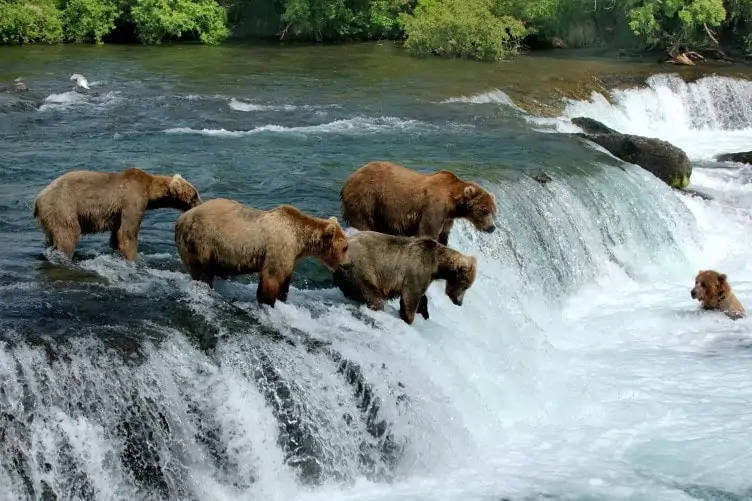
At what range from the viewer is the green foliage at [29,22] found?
30.4 m

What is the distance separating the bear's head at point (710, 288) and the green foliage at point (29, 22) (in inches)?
989

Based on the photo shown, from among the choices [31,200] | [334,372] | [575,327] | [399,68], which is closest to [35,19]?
[399,68]

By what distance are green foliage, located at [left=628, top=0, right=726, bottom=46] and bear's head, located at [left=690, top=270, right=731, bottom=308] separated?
57.1 ft

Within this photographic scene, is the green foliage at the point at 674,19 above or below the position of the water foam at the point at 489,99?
above

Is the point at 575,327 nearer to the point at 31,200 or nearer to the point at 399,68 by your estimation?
the point at 31,200

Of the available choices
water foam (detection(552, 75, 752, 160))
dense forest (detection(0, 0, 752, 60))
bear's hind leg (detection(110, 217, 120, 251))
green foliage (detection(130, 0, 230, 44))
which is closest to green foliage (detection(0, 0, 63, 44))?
dense forest (detection(0, 0, 752, 60))

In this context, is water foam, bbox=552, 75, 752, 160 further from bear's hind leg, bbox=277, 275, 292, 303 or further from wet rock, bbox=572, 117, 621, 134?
bear's hind leg, bbox=277, 275, 292, 303

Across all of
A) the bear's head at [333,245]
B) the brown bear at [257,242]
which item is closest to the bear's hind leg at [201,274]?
the brown bear at [257,242]

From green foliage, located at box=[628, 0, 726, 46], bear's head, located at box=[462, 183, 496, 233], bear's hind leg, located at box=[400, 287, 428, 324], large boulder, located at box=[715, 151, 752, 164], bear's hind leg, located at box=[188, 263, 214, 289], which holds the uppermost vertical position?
green foliage, located at box=[628, 0, 726, 46]

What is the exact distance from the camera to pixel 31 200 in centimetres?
1175

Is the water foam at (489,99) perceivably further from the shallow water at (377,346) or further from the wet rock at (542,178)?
A: the wet rock at (542,178)

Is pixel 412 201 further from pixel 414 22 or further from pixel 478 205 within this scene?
pixel 414 22

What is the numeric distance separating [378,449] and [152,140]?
9.65m

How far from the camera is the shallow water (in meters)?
6.98
